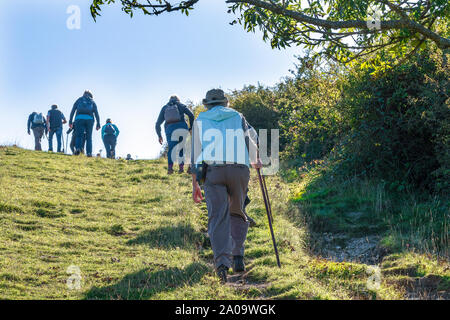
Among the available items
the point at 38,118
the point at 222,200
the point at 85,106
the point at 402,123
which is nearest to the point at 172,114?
the point at 85,106

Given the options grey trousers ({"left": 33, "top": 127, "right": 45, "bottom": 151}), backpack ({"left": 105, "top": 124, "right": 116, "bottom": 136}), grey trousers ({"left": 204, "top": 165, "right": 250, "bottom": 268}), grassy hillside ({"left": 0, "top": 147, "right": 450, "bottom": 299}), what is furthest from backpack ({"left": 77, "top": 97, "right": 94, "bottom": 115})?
grey trousers ({"left": 204, "top": 165, "right": 250, "bottom": 268})

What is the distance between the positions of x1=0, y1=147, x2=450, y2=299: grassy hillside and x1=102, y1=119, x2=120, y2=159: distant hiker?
748cm

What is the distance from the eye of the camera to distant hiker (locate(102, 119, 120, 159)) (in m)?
21.5

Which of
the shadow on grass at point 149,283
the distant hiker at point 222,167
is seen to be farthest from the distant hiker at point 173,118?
the shadow on grass at point 149,283

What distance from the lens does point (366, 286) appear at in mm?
6398

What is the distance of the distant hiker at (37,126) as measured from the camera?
71.9ft

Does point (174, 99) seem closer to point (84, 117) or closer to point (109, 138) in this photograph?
point (84, 117)

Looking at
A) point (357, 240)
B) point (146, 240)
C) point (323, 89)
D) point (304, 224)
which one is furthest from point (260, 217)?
point (323, 89)

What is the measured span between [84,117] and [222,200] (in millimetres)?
12333

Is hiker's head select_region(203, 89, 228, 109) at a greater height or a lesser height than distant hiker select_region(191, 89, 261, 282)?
greater

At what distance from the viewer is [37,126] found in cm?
2209

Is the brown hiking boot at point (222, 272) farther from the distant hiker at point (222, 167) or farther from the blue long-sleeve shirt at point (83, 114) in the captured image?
the blue long-sleeve shirt at point (83, 114)

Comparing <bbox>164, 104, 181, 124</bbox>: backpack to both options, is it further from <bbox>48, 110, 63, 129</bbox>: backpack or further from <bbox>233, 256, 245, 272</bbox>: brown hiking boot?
<bbox>48, 110, 63, 129</bbox>: backpack

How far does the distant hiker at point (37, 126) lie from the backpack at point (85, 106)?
15.6ft
